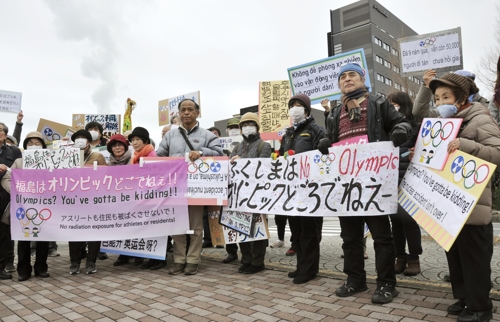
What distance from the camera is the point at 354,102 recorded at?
3.44 meters

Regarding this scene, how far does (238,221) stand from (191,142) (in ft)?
4.36

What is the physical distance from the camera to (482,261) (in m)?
2.55

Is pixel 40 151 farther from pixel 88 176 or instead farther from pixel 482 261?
pixel 482 261

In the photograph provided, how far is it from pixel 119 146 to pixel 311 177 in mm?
3094

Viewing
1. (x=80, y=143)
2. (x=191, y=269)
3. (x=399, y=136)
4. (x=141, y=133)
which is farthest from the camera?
(x=141, y=133)

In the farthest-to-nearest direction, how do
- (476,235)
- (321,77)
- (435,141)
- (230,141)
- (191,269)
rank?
(230,141) → (321,77) → (191,269) → (435,141) → (476,235)

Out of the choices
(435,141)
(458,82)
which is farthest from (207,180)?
(458,82)

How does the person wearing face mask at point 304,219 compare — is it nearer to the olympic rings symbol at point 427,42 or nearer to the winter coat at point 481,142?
the winter coat at point 481,142

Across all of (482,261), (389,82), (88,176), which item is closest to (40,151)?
(88,176)

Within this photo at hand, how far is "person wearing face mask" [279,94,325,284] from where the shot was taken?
13.2 feet

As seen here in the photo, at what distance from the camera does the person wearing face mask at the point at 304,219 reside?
4.02 m

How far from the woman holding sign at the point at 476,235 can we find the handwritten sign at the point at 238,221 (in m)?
2.50

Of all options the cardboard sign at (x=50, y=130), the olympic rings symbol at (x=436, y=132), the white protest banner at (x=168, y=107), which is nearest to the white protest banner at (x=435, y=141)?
the olympic rings symbol at (x=436, y=132)

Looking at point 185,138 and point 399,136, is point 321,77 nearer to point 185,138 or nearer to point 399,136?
point 185,138
